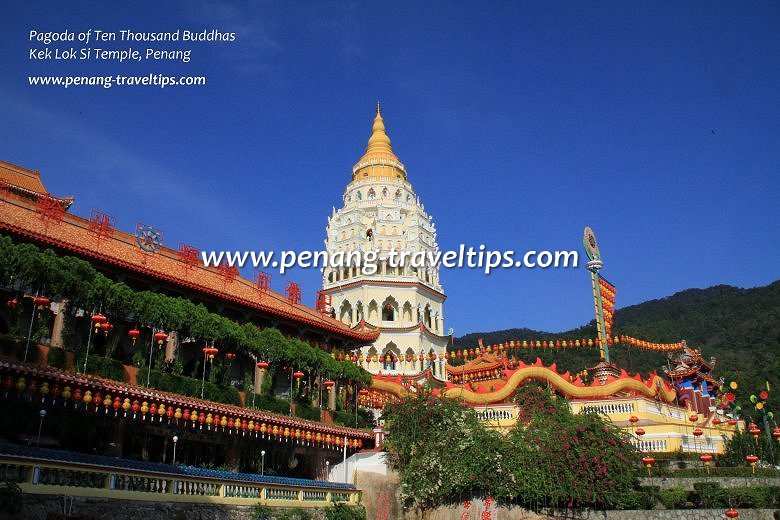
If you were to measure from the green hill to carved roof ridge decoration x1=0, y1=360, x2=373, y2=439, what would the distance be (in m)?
46.0

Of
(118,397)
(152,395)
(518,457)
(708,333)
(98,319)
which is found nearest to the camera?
(118,397)

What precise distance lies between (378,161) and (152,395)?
39702 mm

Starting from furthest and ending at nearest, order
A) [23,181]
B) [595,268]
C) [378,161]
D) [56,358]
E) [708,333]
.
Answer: [708,333] < [378,161] < [595,268] < [23,181] < [56,358]

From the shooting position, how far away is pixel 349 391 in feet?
122

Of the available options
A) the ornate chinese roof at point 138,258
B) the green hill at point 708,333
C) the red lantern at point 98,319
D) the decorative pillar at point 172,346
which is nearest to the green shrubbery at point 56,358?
the red lantern at point 98,319

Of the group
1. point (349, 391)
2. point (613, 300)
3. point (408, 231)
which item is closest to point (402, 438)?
point (349, 391)

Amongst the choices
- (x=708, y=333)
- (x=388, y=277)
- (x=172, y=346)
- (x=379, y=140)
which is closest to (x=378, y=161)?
(x=379, y=140)

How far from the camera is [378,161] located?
61250mm

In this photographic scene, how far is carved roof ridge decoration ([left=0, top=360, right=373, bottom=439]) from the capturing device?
2109cm

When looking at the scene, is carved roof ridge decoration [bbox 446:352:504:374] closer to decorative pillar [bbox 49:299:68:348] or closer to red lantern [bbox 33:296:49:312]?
decorative pillar [bbox 49:299:68:348]

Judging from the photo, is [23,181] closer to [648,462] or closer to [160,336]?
[160,336]

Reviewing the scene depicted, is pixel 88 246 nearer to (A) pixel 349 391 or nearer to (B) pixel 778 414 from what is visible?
(A) pixel 349 391

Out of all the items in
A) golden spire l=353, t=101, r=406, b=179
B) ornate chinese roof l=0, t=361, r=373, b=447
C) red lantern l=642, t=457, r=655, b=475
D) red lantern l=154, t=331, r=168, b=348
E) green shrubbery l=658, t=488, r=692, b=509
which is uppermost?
golden spire l=353, t=101, r=406, b=179

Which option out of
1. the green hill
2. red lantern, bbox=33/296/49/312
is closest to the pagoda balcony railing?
red lantern, bbox=33/296/49/312
